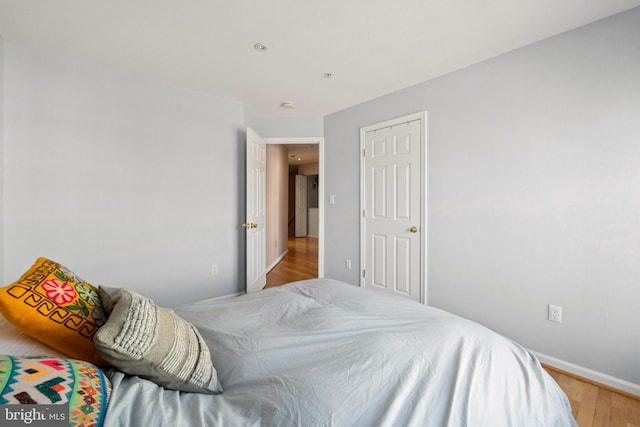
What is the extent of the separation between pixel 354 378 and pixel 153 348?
63 centimetres

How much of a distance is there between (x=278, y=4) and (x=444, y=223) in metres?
2.23

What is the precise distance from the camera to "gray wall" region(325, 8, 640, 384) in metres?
1.79

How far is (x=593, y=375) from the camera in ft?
6.18

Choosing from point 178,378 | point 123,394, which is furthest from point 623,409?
point 123,394

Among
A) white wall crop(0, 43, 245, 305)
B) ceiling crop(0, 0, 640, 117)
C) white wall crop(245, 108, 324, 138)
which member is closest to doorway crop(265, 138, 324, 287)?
white wall crop(245, 108, 324, 138)

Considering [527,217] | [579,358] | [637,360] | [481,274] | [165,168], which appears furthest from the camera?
[165,168]

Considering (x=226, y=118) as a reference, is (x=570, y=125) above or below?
below

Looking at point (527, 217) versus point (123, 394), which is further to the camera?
point (527, 217)

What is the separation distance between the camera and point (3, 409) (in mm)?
522

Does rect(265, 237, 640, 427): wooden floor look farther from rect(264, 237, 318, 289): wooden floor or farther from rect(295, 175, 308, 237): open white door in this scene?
rect(295, 175, 308, 237): open white door

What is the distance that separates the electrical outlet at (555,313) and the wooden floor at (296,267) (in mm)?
3006

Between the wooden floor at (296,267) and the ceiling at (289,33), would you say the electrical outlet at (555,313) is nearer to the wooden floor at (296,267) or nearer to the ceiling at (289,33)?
the ceiling at (289,33)

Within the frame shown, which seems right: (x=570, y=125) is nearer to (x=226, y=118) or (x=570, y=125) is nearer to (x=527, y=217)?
(x=527, y=217)
